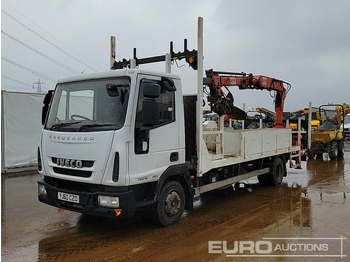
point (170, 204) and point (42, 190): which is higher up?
point (42, 190)

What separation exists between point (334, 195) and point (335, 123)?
9.44 meters

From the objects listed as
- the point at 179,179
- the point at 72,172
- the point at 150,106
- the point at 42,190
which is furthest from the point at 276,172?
the point at 42,190

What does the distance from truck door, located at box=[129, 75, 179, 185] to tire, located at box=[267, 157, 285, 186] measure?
4.25 meters

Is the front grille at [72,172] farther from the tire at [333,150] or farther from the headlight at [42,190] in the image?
the tire at [333,150]

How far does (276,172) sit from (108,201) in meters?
5.75

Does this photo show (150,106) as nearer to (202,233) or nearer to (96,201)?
(96,201)

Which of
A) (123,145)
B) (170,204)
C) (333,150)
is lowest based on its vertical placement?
(170,204)

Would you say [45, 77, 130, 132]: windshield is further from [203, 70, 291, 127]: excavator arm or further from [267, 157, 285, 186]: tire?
[267, 157, 285, 186]: tire

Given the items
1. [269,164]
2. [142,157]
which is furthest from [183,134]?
[269,164]

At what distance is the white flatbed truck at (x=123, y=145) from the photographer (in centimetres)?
427

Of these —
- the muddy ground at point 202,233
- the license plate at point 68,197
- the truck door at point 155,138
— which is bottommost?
the muddy ground at point 202,233

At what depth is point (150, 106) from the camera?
436 centimetres

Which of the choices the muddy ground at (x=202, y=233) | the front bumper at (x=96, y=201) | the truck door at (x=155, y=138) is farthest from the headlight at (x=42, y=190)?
the truck door at (x=155, y=138)

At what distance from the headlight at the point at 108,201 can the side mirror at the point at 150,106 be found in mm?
1097
